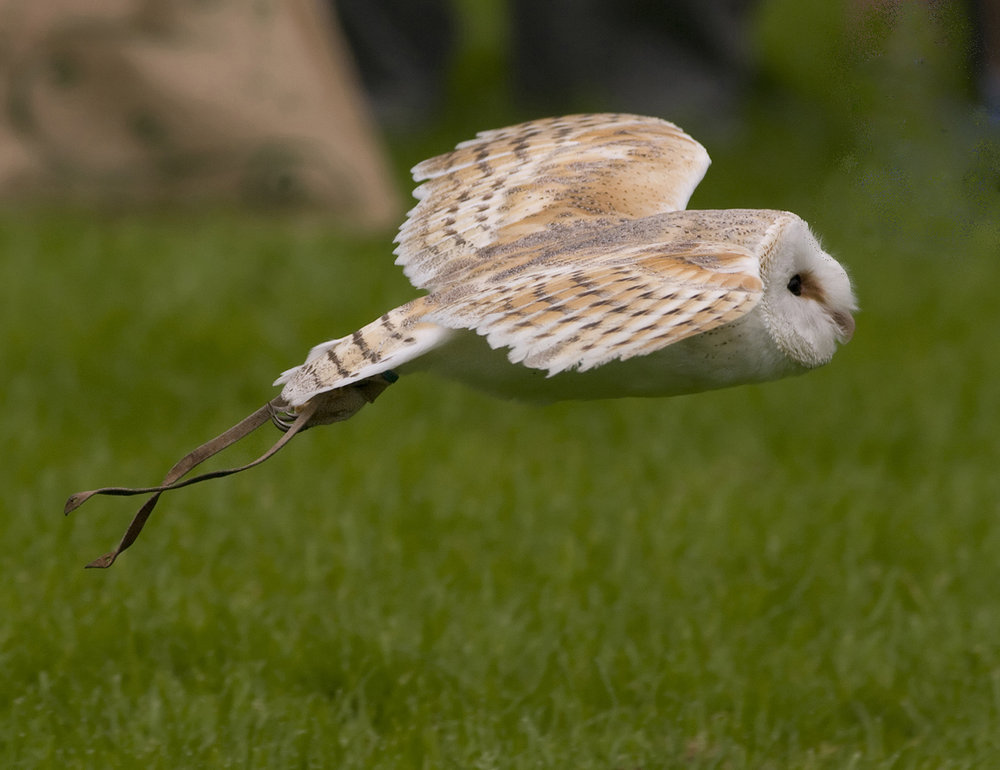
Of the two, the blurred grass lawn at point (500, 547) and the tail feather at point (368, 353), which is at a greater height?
the tail feather at point (368, 353)

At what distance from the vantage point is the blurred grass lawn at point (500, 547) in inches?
111

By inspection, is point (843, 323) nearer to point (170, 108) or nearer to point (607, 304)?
point (607, 304)

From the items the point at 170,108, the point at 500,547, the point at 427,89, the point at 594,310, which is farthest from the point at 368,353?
the point at 427,89

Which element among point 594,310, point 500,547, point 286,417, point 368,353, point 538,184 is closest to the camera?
point 594,310

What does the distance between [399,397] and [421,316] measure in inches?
127

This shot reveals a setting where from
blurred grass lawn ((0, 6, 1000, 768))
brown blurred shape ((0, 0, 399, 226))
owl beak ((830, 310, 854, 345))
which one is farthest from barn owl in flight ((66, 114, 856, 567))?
brown blurred shape ((0, 0, 399, 226))

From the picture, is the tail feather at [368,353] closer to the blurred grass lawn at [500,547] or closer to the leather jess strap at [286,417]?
the leather jess strap at [286,417]

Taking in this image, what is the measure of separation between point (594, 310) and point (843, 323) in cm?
42

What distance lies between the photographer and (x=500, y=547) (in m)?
3.84

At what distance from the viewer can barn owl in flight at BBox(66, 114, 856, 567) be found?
68.8 inches

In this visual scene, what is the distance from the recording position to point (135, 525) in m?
2.07

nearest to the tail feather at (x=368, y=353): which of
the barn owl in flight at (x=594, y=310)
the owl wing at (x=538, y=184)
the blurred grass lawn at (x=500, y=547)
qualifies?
the barn owl in flight at (x=594, y=310)

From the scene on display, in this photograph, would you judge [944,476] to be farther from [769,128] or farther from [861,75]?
[769,128]

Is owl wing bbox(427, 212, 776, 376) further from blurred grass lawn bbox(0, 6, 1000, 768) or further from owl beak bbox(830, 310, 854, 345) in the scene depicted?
blurred grass lawn bbox(0, 6, 1000, 768)
